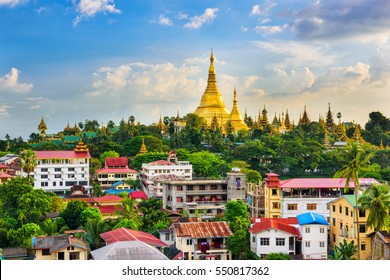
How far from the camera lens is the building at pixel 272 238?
5926mm

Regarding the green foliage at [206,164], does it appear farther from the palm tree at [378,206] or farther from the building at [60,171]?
the palm tree at [378,206]

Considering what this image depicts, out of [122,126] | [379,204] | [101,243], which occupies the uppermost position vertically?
[122,126]

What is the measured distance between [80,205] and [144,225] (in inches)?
37.6

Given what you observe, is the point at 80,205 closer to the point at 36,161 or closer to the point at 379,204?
the point at 36,161

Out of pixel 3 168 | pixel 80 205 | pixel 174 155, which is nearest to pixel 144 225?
pixel 80 205

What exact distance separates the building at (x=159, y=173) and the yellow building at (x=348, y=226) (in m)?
4.07

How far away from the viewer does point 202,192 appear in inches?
358

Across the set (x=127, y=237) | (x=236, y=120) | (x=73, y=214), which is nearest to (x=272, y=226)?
(x=127, y=237)

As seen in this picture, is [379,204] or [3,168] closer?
[379,204]

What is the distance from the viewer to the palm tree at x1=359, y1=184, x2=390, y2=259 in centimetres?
543

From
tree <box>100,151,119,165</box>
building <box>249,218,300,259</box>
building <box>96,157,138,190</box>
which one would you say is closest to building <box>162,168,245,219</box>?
building <box>96,157,138,190</box>

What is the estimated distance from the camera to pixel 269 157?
38.1ft

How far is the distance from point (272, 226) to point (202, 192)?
126 inches
